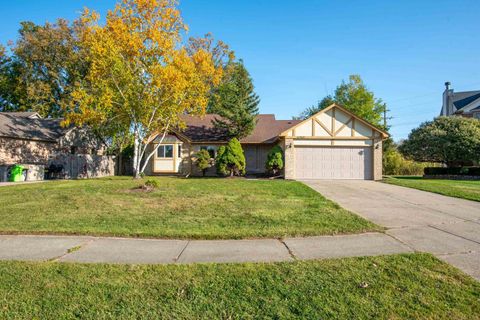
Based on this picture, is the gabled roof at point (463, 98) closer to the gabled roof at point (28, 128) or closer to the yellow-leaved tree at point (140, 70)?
the yellow-leaved tree at point (140, 70)

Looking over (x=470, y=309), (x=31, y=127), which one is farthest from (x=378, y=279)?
(x=31, y=127)

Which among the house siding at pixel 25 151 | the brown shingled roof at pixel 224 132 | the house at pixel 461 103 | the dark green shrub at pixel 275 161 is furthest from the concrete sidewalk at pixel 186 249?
the house at pixel 461 103

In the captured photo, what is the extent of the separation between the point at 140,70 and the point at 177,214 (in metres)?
13.5

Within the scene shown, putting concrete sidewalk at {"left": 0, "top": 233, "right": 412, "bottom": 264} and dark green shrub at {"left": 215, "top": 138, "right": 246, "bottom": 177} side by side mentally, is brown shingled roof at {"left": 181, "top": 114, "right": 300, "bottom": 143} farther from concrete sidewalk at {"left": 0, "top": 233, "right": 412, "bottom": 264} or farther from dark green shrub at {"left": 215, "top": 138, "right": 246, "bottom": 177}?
concrete sidewalk at {"left": 0, "top": 233, "right": 412, "bottom": 264}

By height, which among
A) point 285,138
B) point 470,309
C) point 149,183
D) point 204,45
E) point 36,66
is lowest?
point 470,309

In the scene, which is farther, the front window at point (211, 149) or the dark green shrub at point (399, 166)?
the dark green shrub at point (399, 166)

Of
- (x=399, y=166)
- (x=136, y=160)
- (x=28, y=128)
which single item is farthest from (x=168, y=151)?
(x=399, y=166)

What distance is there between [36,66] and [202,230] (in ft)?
108

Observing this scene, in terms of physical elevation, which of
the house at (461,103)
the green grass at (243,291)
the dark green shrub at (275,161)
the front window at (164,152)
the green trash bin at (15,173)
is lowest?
the green grass at (243,291)

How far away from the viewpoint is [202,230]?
19.7 feet

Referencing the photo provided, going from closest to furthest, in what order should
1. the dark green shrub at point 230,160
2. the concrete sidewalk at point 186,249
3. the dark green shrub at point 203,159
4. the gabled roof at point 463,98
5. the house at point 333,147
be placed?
the concrete sidewalk at point 186,249, the house at point 333,147, the dark green shrub at point 230,160, the dark green shrub at point 203,159, the gabled roof at point 463,98

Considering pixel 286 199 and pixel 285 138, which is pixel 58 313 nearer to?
pixel 286 199

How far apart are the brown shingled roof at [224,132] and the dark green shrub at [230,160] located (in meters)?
2.99

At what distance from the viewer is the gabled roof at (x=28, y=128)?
68.9 feet
